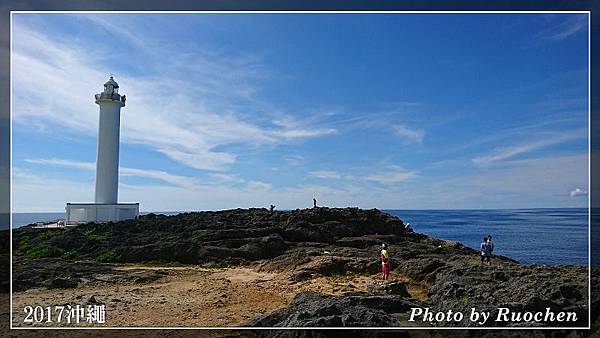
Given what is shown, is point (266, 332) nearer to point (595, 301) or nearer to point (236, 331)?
point (236, 331)

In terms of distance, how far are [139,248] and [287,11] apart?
12307 millimetres

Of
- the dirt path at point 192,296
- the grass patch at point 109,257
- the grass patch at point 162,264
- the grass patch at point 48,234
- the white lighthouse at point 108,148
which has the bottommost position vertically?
the dirt path at point 192,296

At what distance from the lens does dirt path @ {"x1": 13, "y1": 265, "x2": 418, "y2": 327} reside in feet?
24.6

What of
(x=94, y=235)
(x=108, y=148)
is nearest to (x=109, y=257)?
(x=94, y=235)

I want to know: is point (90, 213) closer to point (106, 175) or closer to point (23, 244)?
point (106, 175)

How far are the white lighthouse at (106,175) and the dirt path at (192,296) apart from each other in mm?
10008

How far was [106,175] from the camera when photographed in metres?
21.5

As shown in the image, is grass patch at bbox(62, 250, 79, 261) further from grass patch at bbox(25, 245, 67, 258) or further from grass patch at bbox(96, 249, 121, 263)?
grass patch at bbox(96, 249, 121, 263)

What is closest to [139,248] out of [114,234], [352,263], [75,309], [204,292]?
[114,234]

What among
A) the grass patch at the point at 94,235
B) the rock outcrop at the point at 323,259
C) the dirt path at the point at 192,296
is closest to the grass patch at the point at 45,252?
the rock outcrop at the point at 323,259

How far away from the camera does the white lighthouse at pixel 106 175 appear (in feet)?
69.6

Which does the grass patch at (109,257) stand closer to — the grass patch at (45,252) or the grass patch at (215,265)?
the grass patch at (45,252)

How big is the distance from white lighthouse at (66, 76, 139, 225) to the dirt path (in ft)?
32.8

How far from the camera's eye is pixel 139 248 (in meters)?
15.7
